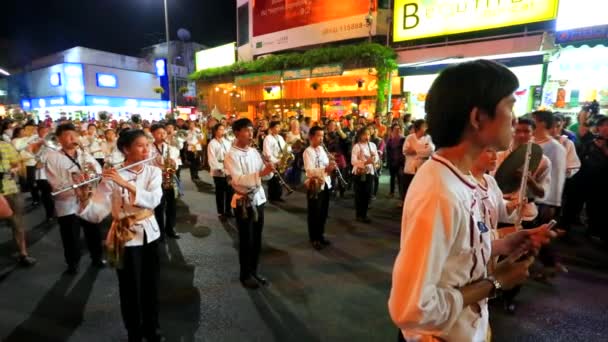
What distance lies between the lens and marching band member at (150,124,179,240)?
6137mm

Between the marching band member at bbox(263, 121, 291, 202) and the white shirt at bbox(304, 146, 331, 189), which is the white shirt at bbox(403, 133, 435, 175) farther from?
the marching band member at bbox(263, 121, 291, 202)

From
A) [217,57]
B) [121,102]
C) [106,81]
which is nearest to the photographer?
[217,57]

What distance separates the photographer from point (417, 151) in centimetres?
704

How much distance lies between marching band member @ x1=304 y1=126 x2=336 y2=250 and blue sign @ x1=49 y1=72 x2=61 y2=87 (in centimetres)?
3880

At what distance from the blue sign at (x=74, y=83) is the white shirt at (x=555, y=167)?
129ft

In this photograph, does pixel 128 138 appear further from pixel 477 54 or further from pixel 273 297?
pixel 477 54

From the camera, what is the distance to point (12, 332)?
11.9 ft

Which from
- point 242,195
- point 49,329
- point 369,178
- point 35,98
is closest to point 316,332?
point 242,195

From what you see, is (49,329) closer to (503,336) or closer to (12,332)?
(12,332)

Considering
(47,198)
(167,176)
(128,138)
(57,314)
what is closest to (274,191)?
(167,176)

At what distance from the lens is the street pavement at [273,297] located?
3537 mm

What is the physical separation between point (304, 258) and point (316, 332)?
6.31 ft

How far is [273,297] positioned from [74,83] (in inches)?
1523

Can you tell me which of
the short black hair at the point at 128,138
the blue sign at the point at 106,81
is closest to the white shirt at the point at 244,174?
the short black hair at the point at 128,138
